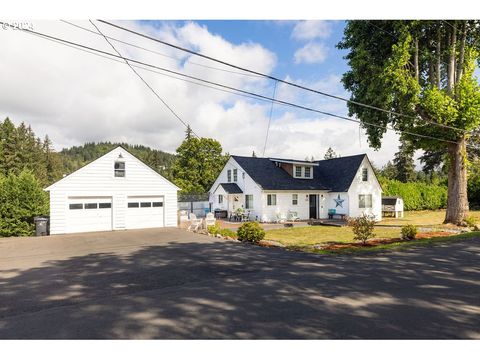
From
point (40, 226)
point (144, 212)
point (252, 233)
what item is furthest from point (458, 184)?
point (40, 226)

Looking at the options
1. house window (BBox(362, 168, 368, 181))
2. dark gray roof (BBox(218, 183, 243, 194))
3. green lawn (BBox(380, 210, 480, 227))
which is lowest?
green lawn (BBox(380, 210, 480, 227))

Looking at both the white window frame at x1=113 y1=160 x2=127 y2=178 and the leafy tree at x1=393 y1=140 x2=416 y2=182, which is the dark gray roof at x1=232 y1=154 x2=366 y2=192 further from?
the leafy tree at x1=393 y1=140 x2=416 y2=182

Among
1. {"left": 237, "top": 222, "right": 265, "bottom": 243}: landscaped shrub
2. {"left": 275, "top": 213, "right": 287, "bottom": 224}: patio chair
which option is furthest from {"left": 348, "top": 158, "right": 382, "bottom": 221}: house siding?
{"left": 237, "top": 222, "right": 265, "bottom": 243}: landscaped shrub

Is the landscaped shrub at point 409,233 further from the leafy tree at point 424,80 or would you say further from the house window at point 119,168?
the house window at point 119,168

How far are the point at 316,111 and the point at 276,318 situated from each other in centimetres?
761

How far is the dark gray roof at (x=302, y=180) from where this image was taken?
26.4 meters

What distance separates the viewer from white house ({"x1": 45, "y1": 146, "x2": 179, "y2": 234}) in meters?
18.1

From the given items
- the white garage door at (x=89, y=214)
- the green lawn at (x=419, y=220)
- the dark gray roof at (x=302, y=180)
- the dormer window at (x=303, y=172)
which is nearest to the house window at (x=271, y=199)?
the dark gray roof at (x=302, y=180)

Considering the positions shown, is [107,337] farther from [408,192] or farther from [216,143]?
[216,143]

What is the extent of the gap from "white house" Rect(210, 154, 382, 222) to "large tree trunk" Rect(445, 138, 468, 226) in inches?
283

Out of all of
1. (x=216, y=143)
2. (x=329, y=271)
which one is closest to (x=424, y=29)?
(x=329, y=271)

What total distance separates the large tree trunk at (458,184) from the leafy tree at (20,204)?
91.3 feet

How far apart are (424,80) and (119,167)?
22.2 metres

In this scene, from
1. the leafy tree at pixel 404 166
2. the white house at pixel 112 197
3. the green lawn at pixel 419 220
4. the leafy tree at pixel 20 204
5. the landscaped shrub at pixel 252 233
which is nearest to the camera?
the landscaped shrub at pixel 252 233
